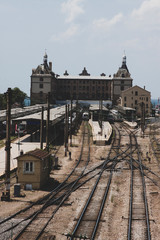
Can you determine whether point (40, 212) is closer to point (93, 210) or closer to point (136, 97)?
point (93, 210)

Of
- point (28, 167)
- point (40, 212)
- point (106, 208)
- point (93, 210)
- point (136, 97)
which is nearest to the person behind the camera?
point (40, 212)

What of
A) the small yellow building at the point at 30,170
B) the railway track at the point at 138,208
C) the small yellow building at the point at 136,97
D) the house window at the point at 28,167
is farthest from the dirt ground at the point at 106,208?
the small yellow building at the point at 136,97

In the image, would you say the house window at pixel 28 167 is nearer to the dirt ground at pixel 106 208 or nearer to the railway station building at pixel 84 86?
the dirt ground at pixel 106 208

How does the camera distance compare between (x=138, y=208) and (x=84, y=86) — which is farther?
(x=84, y=86)

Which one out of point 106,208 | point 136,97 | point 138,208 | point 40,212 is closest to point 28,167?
point 40,212

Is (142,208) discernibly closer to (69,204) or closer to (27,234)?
(69,204)

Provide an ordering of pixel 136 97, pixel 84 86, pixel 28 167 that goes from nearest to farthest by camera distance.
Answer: pixel 28 167
pixel 136 97
pixel 84 86

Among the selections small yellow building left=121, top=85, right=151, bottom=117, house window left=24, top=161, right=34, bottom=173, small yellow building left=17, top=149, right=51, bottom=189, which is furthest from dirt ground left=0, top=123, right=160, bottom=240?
small yellow building left=121, top=85, right=151, bottom=117

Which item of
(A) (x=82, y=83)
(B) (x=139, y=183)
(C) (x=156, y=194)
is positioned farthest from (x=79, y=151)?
(A) (x=82, y=83)

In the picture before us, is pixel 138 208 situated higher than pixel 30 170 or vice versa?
pixel 30 170

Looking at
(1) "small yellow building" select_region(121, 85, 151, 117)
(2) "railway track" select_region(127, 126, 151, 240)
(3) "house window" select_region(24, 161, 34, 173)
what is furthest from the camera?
(1) "small yellow building" select_region(121, 85, 151, 117)

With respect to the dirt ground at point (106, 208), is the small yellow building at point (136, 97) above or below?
above

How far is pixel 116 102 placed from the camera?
130 metres

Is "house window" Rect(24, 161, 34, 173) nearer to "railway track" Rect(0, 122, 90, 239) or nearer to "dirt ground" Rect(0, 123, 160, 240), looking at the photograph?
"dirt ground" Rect(0, 123, 160, 240)
